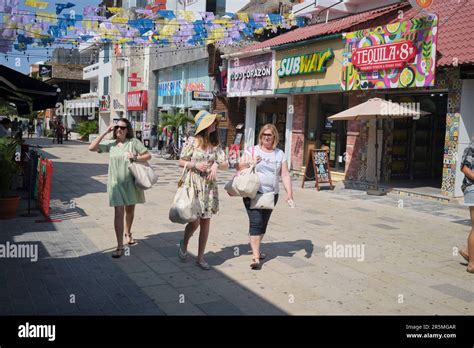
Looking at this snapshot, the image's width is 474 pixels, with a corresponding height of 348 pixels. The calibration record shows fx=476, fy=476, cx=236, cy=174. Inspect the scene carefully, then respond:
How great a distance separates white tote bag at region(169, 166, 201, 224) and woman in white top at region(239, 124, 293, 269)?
0.65 metres

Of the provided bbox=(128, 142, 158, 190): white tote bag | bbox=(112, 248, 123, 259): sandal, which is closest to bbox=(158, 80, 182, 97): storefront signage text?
bbox=(128, 142, 158, 190): white tote bag

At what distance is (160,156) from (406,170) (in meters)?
13.6

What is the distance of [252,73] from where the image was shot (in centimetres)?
1980

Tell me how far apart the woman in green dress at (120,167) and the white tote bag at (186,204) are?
0.85 m

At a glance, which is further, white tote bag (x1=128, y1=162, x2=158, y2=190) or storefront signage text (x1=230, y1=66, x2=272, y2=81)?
storefront signage text (x1=230, y1=66, x2=272, y2=81)

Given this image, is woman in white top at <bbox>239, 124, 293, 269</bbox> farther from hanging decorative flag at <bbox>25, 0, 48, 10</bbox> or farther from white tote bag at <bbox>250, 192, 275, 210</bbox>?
hanging decorative flag at <bbox>25, 0, 48, 10</bbox>

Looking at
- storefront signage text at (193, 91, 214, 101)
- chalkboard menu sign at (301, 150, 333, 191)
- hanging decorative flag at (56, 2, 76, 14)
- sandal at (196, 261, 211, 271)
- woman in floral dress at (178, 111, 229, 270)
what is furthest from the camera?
storefront signage text at (193, 91, 214, 101)

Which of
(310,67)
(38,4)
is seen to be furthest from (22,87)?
(310,67)

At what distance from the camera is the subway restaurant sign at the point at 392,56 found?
11.8m

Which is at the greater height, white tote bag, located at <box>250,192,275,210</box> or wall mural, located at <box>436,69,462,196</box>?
wall mural, located at <box>436,69,462,196</box>

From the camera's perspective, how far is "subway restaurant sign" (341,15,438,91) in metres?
11.8

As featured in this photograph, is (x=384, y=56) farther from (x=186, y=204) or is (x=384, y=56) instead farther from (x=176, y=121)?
(x=176, y=121)

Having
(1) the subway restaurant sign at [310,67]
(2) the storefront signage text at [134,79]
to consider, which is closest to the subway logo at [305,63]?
(1) the subway restaurant sign at [310,67]

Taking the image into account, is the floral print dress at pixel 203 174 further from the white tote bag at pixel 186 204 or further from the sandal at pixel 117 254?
the sandal at pixel 117 254
